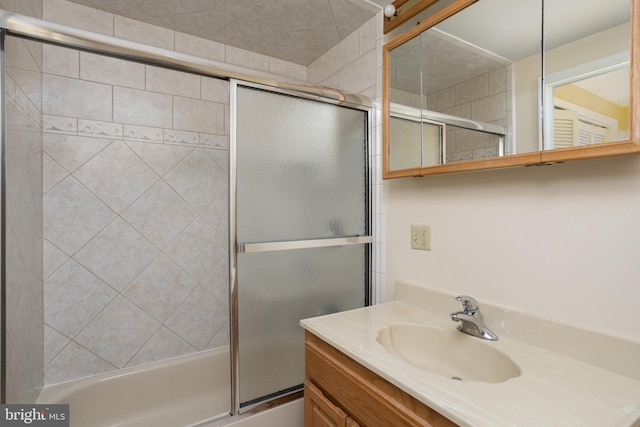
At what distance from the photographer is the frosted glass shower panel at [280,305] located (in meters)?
1.31

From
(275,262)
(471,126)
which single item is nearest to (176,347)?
(275,262)

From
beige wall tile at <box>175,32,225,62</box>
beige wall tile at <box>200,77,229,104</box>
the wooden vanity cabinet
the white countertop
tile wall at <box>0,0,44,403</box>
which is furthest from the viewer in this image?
beige wall tile at <box>200,77,229,104</box>

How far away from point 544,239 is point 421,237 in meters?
0.49

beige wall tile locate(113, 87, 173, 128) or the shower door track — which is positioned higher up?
beige wall tile locate(113, 87, 173, 128)

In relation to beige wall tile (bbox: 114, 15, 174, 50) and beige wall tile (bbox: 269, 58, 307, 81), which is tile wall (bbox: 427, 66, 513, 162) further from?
beige wall tile (bbox: 114, 15, 174, 50)

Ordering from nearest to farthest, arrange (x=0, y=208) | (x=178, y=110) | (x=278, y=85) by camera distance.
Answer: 1. (x=0, y=208)
2. (x=278, y=85)
3. (x=178, y=110)

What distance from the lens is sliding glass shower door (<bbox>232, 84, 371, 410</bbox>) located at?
1.30 metres

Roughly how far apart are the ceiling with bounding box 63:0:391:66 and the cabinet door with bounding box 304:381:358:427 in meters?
1.82

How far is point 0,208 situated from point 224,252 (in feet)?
4.20

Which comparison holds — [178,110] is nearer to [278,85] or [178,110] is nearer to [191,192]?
[191,192]

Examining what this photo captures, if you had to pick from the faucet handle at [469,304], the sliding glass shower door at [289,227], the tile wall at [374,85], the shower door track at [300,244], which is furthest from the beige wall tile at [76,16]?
the faucet handle at [469,304]

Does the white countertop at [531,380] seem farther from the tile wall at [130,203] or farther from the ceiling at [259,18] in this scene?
the ceiling at [259,18]

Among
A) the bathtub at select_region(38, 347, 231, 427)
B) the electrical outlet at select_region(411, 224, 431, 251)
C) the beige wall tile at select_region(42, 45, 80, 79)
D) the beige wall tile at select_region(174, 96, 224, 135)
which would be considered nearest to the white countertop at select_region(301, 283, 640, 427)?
the electrical outlet at select_region(411, 224, 431, 251)

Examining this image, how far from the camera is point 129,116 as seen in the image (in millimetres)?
1850
